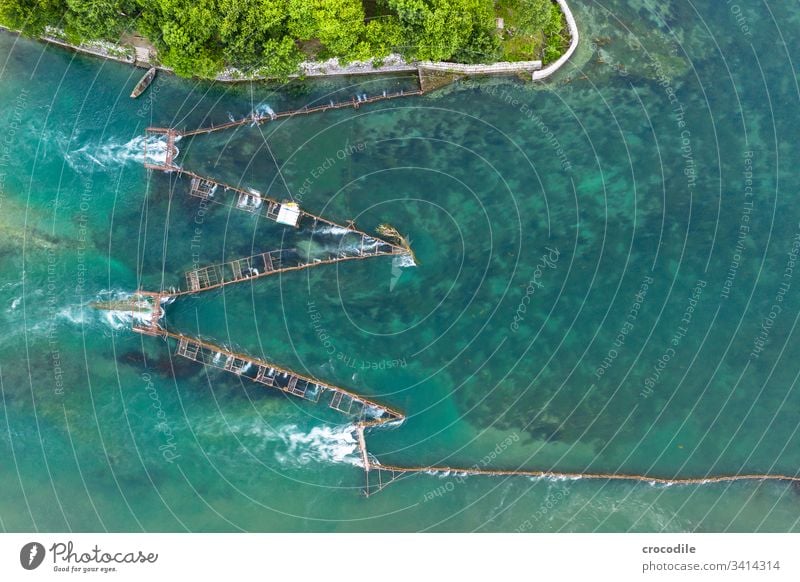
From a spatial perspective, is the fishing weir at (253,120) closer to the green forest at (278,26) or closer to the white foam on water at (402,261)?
the green forest at (278,26)

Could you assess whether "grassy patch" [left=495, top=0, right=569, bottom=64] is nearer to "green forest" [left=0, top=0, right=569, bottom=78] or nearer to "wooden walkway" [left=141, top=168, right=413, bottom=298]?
"green forest" [left=0, top=0, right=569, bottom=78]

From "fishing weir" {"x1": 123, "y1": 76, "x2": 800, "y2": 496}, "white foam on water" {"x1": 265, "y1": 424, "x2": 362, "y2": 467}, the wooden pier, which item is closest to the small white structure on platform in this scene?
"fishing weir" {"x1": 123, "y1": 76, "x2": 800, "y2": 496}

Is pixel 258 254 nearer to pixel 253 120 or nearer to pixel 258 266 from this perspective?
pixel 258 266

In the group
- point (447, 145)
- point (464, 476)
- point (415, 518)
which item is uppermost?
point (447, 145)

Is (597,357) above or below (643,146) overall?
below

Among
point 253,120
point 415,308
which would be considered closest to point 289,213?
point 253,120
